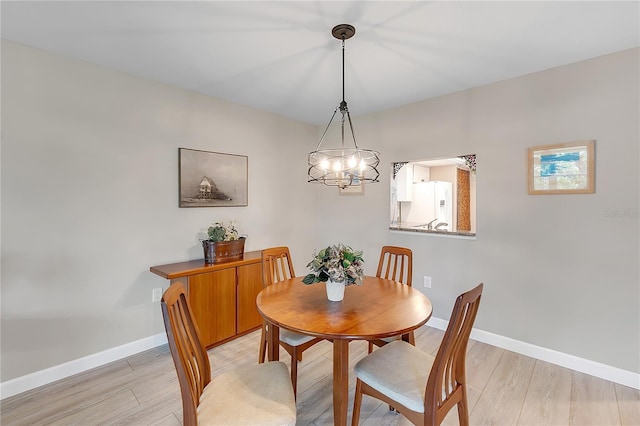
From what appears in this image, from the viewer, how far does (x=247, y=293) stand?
9.74ft

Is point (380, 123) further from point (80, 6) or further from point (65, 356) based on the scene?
point (65, 356)

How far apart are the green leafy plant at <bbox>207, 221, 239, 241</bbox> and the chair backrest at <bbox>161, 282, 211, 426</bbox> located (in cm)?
152

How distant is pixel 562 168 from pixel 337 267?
2173mm

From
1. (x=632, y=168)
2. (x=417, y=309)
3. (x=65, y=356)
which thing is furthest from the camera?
(x=65, y=356)

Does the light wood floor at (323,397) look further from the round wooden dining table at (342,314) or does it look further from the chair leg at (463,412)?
the round wooden dining table at (342,314)

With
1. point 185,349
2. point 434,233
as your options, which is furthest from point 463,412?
point 434,233

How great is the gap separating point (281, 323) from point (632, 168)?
277cm

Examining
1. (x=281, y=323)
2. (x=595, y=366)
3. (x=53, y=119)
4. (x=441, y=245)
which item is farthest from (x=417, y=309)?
(x=53, y=119)

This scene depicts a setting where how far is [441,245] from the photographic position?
312 cm

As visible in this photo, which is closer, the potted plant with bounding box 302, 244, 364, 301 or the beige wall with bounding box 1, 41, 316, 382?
the potted plant with bounding box 302, 244, 364, 301

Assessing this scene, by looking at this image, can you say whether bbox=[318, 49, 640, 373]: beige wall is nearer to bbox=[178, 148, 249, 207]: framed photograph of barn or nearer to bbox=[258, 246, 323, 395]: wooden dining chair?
bbox=[258, 246, 323, 395]: wooden dining chair

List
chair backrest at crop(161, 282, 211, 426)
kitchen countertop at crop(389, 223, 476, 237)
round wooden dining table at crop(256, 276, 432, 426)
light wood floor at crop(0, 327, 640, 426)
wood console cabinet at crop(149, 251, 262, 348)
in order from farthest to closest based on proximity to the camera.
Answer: kitchen countertop at crop(389, 223, 476, 237) → wood console cabinet at crop(149, 251, 262, 348) → light wood floor at crop(0, 327, 640, 426) → round wooden dining table at crop(256, 276, 432, 426) → chair backrest at crop(161, 282, 211, 426)

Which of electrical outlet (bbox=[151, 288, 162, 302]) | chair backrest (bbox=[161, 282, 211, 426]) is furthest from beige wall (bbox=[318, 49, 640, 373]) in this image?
electrical outlet (bbox=[151, 288, 162, 302])

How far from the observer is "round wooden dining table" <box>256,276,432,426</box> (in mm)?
1423
